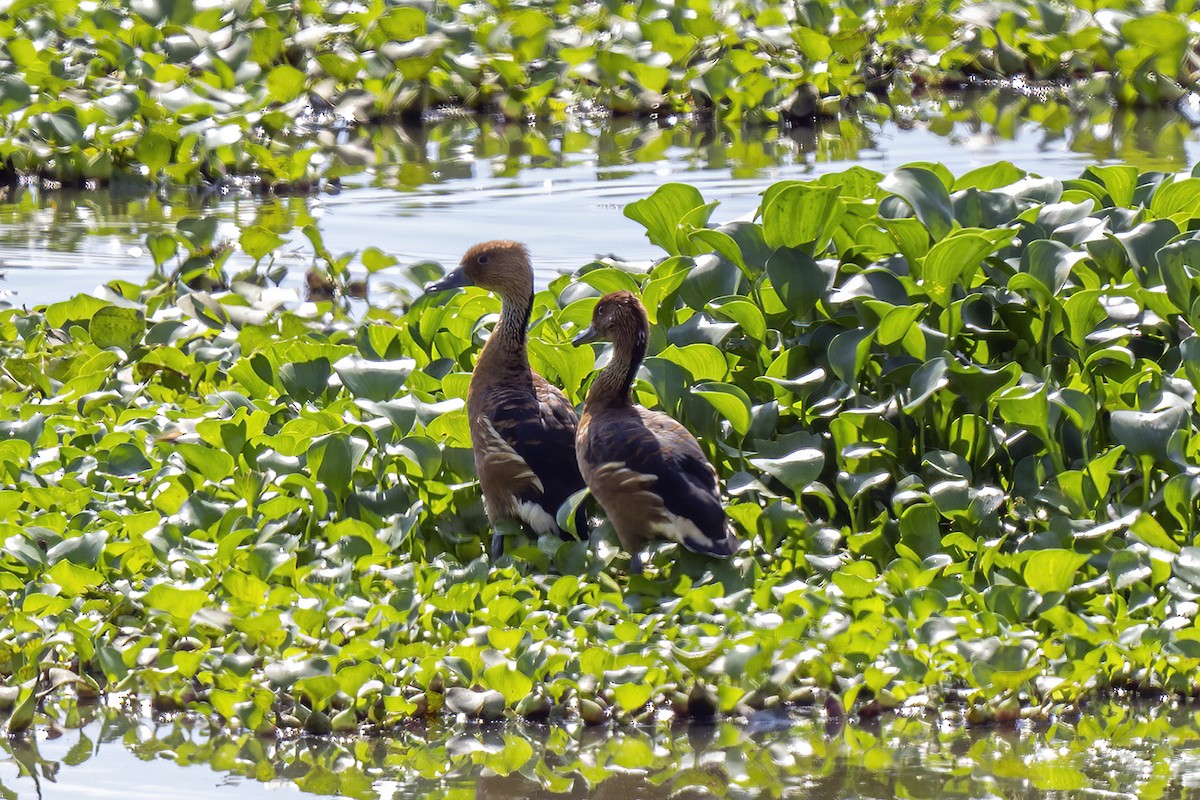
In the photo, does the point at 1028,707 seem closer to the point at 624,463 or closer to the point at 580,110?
the point at 624,463

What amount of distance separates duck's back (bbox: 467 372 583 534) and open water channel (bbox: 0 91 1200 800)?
1.16 meters

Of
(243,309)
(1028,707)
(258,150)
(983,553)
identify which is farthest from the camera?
(258,150)

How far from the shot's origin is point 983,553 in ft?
14.8

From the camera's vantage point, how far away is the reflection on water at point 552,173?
8.40 m

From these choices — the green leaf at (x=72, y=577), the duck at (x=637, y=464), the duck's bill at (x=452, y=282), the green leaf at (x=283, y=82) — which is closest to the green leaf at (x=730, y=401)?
the duck at (x=637, y=464)

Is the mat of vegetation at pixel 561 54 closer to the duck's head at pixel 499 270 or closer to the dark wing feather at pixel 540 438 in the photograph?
the duck's head at pixel 499 270

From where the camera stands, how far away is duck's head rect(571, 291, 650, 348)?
493 centimetres

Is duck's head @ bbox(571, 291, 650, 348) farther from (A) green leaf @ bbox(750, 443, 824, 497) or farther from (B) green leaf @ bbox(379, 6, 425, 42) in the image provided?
(B) green leaf @ bbox(379, 6, 425, 42)

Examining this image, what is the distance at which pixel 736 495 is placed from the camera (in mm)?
4934

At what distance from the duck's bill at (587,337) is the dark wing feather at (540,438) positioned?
0.79 feet

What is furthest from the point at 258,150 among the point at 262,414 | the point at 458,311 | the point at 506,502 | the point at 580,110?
the point at 506,502

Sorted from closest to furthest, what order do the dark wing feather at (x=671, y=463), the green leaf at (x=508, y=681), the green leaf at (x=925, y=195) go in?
the green leaf at (x=508, y=681), the dark wing feather at (x=671, y=463), the green leaf at (x=925, y=195)

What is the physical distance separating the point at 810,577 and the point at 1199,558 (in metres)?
1.02

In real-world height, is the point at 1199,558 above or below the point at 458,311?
below
